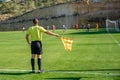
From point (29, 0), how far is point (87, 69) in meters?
94.8

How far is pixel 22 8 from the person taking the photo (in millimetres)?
108375

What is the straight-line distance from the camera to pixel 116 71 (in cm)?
1606

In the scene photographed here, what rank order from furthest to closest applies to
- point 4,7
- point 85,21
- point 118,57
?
point 4,7 < point 85,21 < point 118,57

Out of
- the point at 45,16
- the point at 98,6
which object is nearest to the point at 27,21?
the point at 45,16

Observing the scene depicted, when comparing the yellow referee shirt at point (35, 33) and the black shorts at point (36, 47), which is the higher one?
the yellow referee shirt at point (35, 33)

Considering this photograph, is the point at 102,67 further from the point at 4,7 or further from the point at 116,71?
the point at 4,7

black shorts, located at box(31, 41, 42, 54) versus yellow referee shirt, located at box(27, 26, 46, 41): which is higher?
yellow referee shirt, located at box(27, 26, 46, 41)

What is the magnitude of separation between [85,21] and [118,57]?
233ft

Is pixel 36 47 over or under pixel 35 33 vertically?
under

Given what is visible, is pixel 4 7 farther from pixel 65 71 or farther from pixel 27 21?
pixel 65 71

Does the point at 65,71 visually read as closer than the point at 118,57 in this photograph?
Yes

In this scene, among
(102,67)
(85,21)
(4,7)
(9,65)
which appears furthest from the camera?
(4,7)

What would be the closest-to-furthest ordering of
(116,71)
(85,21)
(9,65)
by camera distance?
(116,71) → (9,65) → (85,21)

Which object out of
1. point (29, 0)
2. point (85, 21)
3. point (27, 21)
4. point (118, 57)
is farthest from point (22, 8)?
point (118, 57)
